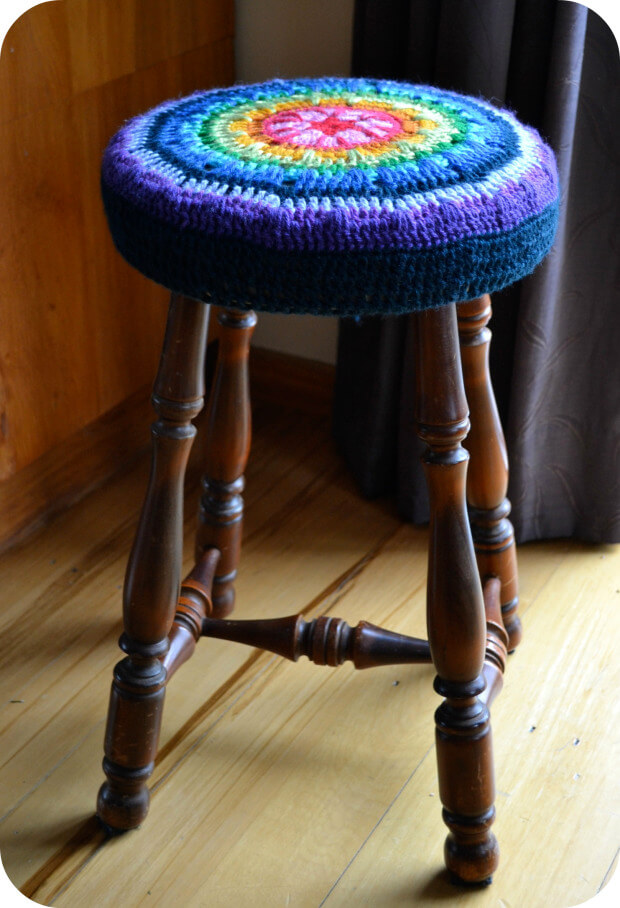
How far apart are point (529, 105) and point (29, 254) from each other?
0.52 m

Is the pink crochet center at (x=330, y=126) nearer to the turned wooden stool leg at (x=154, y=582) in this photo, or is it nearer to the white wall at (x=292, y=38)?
the turned wooden stool leg at (x=154, y=582)

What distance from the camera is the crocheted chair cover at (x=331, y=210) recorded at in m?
0.59

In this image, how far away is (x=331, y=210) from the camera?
0.59 m

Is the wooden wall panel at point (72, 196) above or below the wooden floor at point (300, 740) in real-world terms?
above

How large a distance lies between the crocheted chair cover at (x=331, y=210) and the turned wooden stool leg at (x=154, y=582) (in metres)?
0.09

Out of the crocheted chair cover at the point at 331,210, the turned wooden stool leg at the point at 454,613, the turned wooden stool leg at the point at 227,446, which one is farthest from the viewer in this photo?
the turned wooden stool leg at the point at 227,446

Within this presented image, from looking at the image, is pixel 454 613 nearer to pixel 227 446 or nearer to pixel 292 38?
pixel 227 446

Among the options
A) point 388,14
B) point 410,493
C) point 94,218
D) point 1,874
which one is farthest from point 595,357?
point 1,874

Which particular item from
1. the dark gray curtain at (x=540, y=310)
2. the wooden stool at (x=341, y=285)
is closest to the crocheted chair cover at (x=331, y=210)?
the wooden stool at (x=341, y=285)

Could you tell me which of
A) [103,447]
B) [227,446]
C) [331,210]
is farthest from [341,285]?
[103,447]

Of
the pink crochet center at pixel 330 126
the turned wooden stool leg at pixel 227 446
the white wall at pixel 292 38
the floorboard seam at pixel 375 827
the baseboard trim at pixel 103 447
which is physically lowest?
the floorboard seam at pixel 375 827

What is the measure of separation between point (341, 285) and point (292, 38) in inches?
29.5

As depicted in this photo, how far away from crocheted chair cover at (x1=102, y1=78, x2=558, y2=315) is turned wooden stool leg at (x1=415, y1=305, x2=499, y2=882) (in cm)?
8

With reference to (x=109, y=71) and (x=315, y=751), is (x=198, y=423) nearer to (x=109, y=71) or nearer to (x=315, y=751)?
(x=109, y=71)
